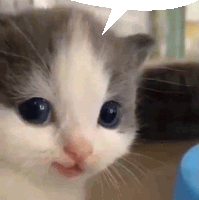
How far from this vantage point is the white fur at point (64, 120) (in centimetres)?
49

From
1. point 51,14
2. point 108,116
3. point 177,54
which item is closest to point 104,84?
point 108,116

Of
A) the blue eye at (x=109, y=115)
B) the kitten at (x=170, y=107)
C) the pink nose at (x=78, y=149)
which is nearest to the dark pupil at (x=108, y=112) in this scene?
the blue eye at (x=109, y=115)

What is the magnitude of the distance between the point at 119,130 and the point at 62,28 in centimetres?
24

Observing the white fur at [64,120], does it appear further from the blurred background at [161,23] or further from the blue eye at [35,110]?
the blurred background at [161,23]

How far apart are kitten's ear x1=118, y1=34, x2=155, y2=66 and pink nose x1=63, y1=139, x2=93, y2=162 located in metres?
0.23

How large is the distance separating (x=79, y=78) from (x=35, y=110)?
0.29ft

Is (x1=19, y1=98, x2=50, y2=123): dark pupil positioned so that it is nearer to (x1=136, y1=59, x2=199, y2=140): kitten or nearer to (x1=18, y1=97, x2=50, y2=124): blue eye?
(x1=18, y1=97, x2=50, y2=124): blue eye

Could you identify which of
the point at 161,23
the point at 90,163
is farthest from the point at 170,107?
the point at 90,163

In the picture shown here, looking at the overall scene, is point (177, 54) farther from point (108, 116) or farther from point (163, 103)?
point (108, 116)

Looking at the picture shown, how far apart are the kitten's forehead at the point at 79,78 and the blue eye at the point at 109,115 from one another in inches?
1.6

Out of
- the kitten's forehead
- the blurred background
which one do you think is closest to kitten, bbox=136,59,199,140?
the blurred background

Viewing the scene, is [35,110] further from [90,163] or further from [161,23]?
[161,23]

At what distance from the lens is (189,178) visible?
0.45 m

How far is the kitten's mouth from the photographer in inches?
19.4
